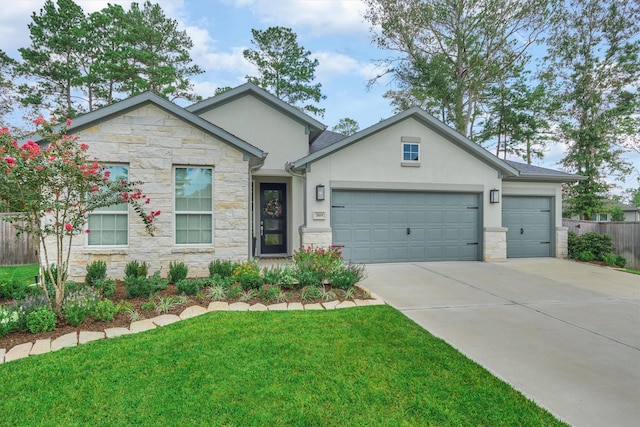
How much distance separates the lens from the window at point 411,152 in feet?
33.9

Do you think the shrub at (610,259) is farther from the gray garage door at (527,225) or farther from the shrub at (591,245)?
the gray garage door at (527,225)

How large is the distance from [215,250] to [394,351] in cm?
497

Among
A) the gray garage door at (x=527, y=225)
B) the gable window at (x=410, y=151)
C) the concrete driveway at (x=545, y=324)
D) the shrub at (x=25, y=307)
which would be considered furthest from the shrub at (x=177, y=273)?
the gray garage door at (x=527, y=225)

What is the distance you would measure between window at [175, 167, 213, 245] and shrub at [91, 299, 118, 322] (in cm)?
284

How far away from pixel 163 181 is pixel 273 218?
15.3ft

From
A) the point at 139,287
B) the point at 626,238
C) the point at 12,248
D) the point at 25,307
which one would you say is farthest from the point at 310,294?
the point at 626,238

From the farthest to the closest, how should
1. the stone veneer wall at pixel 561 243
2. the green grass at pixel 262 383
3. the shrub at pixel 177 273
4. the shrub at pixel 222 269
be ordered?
1. the stone veneer wall at pixel 561 243
2. the shrub at pixel 222 269
3. the shrub at pixel 177 273
4. the green grass at pixel 262 383

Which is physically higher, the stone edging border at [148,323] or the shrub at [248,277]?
the shrub at [248,277]

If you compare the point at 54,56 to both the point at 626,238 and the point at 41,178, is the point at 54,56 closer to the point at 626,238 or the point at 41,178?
the point at 41,178

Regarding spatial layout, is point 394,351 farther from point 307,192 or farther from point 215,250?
point 307,192

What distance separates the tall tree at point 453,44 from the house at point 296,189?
893cm

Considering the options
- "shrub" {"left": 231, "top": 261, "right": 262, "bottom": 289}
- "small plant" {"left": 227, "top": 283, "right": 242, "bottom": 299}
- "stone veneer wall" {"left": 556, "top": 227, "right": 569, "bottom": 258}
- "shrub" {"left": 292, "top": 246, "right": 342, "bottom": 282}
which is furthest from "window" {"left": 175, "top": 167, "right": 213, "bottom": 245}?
"stone veneer wall" {"left": 556, "top": 227, "right": 569, "bottom": 258}

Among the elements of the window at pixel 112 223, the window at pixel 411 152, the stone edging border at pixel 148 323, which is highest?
the window at pixel 411 152

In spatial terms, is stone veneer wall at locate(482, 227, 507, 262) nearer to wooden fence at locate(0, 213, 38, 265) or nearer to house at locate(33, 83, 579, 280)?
house at locate(33, 83, 579, 280)
